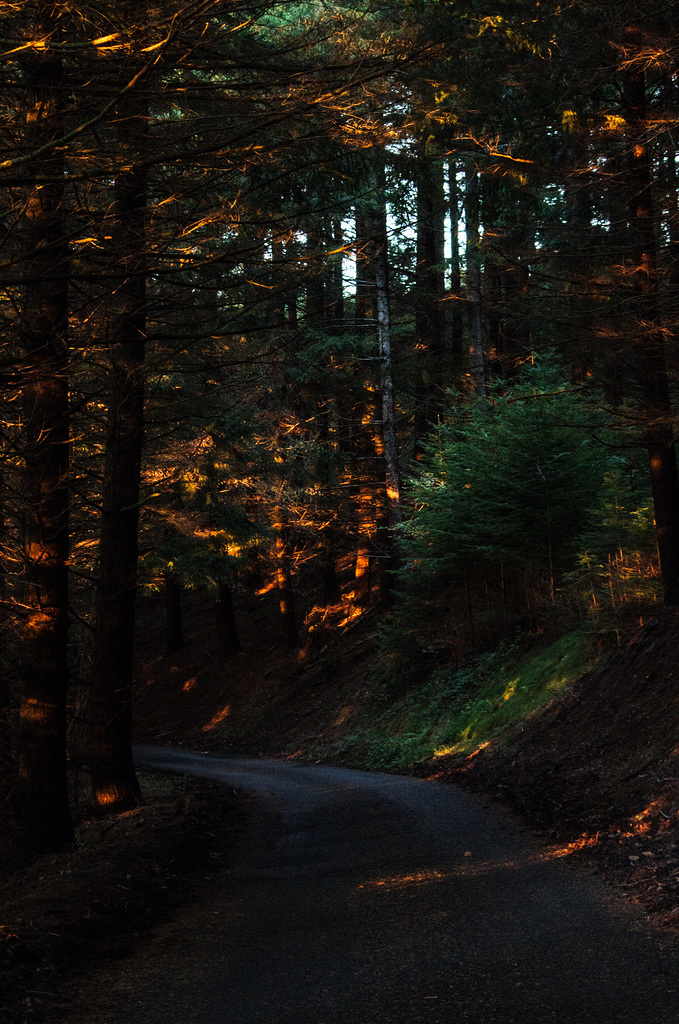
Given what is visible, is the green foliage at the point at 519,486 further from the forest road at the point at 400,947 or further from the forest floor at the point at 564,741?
the forest road at the point at 400,947

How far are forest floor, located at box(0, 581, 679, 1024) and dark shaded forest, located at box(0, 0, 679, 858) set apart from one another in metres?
1.08

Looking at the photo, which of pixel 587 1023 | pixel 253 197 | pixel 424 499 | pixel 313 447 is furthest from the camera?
pixel 313 447

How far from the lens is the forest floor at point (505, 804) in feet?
18.7

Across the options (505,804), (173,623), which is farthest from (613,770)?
(173,623)

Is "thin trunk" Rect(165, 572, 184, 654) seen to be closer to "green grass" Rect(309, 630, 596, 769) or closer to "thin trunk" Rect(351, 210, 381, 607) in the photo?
"thin trunk" Rect(351, 210, 381, 607)

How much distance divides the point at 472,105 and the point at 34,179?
731 centimetres

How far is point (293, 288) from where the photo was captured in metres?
7.54

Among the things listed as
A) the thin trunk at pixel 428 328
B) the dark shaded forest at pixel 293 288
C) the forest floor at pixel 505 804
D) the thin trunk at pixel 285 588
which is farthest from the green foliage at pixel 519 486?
the thin trunk at pixel 285 588

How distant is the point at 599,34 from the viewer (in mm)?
11336

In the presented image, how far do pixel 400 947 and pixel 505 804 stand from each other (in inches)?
206

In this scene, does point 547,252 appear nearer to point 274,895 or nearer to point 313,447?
point 274,895

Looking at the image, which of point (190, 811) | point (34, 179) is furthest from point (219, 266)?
point (190, 811)

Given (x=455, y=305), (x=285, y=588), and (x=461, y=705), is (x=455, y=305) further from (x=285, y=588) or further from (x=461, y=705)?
(x=461, y=705)

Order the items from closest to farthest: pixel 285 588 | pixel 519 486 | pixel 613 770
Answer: pixel 613 770 → pixel 519 486 → pixel 285 588
